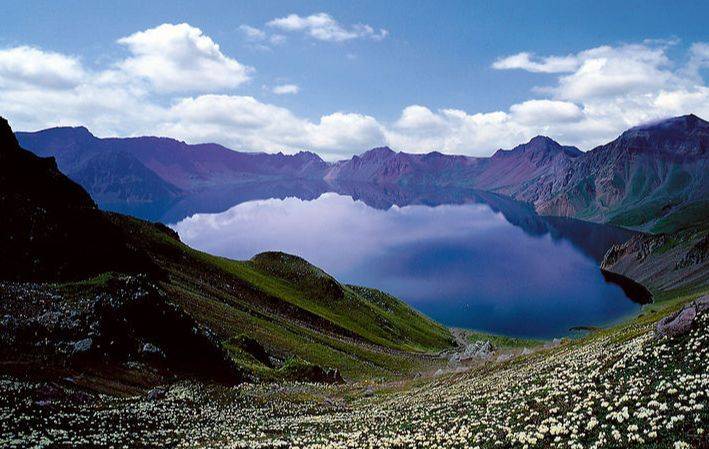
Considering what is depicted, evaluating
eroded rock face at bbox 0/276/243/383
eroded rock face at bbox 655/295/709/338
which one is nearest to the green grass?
eroded rock face at bbox 0/276/243/383

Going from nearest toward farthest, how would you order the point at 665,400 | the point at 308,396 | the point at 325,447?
the point at 665,400
the point at 325,447
the point at 308,396

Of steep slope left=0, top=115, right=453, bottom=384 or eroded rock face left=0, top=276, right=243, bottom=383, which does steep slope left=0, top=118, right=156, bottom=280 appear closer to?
steep slope left=0, top=115, right=453, bottom=384

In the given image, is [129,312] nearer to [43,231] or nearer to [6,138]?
[43,231]

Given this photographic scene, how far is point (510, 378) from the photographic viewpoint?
3953 centimetres

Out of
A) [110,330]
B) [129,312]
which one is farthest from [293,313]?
[110,330]

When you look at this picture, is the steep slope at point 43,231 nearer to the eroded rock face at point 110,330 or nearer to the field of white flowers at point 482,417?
the eroded rock face at point 110,330

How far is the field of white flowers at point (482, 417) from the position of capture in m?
18.1

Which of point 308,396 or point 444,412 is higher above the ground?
point 444,412

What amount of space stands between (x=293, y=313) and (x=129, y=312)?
75.0 m

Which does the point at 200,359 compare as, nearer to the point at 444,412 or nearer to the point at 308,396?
the point at 308,396

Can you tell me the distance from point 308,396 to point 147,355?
16119mm

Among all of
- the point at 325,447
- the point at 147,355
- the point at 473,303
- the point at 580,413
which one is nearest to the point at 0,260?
the point at 147,355

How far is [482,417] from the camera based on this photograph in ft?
84.0

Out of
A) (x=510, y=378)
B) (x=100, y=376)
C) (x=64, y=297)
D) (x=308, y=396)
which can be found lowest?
(x=308, y=396)
